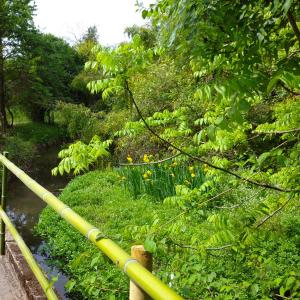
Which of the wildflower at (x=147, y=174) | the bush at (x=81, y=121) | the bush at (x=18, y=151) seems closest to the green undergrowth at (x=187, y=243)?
the wildflower at (x=147, y=174)

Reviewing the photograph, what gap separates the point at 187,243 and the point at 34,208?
20.0 ft

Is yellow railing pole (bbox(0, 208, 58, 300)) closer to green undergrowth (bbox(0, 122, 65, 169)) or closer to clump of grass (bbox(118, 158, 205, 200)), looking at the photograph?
clump of grass (bbox(118, 158, 205, 200))

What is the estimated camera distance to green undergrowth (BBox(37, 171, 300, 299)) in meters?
2.15

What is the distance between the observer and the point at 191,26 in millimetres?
1229

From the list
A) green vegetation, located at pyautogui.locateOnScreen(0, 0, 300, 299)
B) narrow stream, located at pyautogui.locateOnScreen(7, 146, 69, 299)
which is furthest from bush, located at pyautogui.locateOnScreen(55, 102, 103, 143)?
narrow stream, located at pyautogui.locateOnScreen(7, 146, 69, 299)

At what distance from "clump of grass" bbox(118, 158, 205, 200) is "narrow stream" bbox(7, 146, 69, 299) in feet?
7.07

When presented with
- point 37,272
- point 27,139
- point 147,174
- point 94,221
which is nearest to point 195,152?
point 37,272

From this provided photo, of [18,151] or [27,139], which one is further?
[27,139]

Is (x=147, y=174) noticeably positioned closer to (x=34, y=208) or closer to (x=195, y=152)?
(x=34, y=208)

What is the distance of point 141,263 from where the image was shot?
123 centimetres

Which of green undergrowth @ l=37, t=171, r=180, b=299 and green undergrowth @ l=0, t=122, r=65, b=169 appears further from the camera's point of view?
green undergrowth @ l=0, t=122, r=65, b=169

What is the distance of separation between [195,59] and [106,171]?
999 centimetres

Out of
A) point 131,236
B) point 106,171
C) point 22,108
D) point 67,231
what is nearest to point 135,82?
point 106,171

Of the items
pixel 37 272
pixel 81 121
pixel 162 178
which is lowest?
pixel 37 272
